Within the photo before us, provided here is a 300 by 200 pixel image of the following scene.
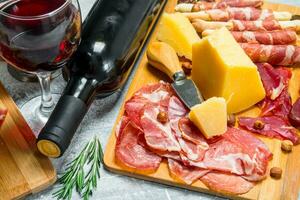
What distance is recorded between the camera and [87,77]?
3.48 feet

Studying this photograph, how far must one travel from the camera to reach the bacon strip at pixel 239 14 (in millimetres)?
1299

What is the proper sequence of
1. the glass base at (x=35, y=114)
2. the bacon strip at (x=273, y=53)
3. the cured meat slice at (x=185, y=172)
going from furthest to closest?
the bacon strip at (x=273, y=53)
the glass base at (x=35, y=114)
the cured meat slice at (x=185, y=172)

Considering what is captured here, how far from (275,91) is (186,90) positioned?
20cm

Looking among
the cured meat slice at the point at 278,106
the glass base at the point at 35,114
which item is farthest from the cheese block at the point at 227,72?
the glass base at the point at 35,114

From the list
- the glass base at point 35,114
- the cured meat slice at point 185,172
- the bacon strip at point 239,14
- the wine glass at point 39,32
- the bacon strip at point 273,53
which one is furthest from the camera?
the bacon strip at point 239,14

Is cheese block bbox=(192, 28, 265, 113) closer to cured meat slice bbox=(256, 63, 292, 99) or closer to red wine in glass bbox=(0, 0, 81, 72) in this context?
cured meat slice bbox=(256, 63, 292, 99)

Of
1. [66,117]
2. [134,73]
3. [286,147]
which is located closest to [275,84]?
[286,147]

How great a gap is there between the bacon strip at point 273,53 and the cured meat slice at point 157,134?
0.29 meters

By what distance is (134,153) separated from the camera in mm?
1028

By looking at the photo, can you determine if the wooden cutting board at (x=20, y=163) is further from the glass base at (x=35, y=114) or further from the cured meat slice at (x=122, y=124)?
the cured meat slice at (x=122, y=124)

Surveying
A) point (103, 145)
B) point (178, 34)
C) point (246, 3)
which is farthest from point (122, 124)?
point (246, 3)

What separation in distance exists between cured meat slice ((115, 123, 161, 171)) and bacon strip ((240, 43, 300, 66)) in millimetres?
340

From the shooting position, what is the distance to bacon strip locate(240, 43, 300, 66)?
3.92ft

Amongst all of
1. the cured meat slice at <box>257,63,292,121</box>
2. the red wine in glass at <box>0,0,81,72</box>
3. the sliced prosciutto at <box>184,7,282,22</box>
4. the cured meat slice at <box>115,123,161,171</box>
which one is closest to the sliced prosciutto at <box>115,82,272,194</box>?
the cured meat slice at <box>115,123,161,171</box>
